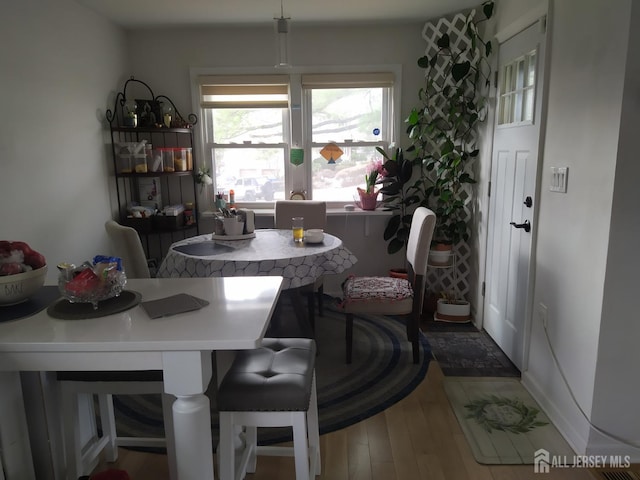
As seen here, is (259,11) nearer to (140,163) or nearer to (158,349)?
(140,163)

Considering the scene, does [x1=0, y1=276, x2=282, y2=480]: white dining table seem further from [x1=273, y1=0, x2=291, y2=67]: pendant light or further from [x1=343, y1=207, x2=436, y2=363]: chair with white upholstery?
[x1=273, y1=0, x2=291, y2=67]: pendant light

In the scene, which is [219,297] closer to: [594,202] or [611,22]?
[594,202]

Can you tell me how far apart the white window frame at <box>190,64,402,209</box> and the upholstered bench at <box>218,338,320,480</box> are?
8.04 ft

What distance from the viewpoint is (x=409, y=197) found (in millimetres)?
3744

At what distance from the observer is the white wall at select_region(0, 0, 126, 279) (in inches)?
93.6

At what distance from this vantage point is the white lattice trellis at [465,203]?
11.1ft

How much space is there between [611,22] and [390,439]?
6.16ft

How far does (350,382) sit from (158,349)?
5.34ft

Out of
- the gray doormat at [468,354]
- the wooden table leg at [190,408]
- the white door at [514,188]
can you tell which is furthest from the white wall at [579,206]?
the wooden table leg at [190,408]

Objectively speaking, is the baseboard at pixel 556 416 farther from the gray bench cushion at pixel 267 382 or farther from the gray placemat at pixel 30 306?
the gray placemat at pixel 30 306

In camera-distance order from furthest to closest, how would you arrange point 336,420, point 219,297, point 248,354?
point 336,420 → point 248,354 → point 219,297

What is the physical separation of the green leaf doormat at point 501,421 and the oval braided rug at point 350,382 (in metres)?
0.29

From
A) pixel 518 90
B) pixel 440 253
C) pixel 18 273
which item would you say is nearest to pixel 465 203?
pixel 440 253

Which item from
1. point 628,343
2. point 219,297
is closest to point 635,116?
point 628,343
